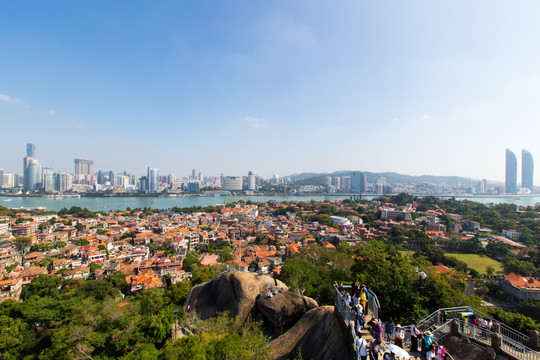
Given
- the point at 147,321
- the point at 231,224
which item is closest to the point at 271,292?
the point at 147,321

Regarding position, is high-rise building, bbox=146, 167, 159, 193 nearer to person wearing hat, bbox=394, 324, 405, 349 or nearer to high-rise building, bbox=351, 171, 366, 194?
high-rise building, bbox=351, 171, 366, 194

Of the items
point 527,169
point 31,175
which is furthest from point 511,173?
point 31,175

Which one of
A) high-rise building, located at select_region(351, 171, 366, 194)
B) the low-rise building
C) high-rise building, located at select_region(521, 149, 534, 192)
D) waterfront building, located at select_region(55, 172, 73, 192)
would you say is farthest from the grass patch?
high-rise building, located at select_region(521, 149, 534, 192)

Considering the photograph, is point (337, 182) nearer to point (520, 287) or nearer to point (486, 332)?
point (520, 287)

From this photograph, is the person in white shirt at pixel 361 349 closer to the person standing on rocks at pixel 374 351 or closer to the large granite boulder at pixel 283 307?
the person standing on rocks at pixel 374 351

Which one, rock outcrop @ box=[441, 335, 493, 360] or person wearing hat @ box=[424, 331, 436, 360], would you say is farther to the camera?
rock outcrop @ box=[441, 335, 493, 360]

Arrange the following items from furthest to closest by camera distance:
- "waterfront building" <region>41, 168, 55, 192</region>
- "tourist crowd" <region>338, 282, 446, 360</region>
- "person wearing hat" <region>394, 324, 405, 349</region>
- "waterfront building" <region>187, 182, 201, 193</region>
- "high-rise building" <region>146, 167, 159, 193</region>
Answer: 1. "waterfront building" <region>187, 182, 201, 193</region>
2. "high-rise building" <region>146, 167, 159, 193</region>
3. "waterfront building" <region>41, 168, 55, 192</region>
4. "person wearing hat" <region>394, 324, 405, 349</region>
5. "tourist crowd" <region>338, 282, 446, 360</region>
